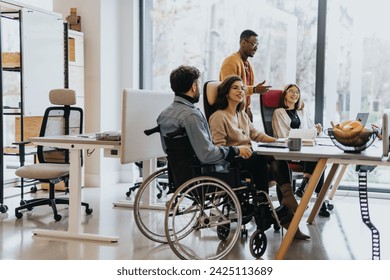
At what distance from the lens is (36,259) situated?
325 cm

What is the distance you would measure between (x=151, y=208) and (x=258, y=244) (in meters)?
1.66

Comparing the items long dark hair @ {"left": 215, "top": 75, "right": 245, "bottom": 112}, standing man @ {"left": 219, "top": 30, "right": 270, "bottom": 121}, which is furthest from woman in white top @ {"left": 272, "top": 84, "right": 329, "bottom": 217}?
long dark hair @ {"left": 215, "top": 75, "right": 245, "bottom": 112}

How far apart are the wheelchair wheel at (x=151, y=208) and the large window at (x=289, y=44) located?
1.67 meters

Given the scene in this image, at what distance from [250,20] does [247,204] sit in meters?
3.39

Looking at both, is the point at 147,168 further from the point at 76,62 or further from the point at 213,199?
the point at 76,62

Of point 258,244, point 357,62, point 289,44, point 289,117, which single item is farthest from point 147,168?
point 357,62

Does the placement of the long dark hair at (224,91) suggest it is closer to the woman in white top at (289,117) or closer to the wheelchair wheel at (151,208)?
the wheelchair wheel at (151,208)

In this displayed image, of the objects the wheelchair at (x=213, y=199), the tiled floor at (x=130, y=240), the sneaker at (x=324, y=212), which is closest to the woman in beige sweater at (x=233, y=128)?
the wheelchair at (x=213, y=199)

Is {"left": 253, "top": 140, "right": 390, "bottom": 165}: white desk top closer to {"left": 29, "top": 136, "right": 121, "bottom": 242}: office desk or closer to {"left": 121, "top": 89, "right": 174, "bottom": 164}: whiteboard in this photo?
{"left": 121, "top": 89, "right": 174, "bottom": 164}: whiteboard

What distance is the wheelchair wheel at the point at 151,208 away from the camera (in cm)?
363

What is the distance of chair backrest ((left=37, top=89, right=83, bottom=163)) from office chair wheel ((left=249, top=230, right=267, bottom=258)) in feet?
7.42
